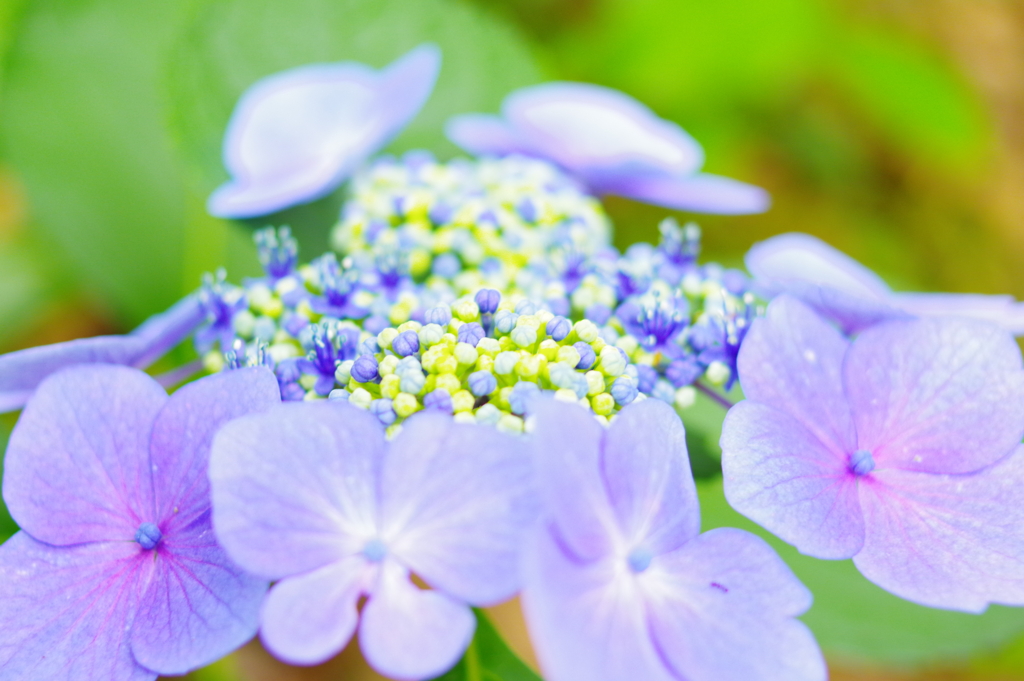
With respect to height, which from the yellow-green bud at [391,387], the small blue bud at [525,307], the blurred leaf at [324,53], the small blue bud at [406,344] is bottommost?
the yellow-green bud at [391,387]

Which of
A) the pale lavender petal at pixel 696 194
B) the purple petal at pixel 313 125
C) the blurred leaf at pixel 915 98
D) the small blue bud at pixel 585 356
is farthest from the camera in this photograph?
the blurred leaf at pixel 915 98

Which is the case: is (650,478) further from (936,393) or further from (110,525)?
(110,525)

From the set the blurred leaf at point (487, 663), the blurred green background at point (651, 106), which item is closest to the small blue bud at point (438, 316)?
the blurred leaf at point (487, 663)

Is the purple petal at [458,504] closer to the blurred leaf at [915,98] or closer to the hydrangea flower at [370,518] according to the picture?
the hydrangea flower at [370,518]

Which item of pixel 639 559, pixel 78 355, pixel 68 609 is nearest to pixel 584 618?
pixel 639 559

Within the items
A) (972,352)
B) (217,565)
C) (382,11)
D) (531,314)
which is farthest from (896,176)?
(217,565)

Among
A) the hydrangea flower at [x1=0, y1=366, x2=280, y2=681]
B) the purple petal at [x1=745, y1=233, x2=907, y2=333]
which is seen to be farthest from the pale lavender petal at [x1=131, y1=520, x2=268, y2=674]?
the purple petal at [x1=745, y1=233, x2=907, y2=333]

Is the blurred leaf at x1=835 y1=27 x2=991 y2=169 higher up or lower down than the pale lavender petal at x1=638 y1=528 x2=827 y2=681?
higher up

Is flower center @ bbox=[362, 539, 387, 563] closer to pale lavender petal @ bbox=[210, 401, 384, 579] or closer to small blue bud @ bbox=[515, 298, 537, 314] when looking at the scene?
pale lavender petal @ bbox=[210, 401, 384, 579]
